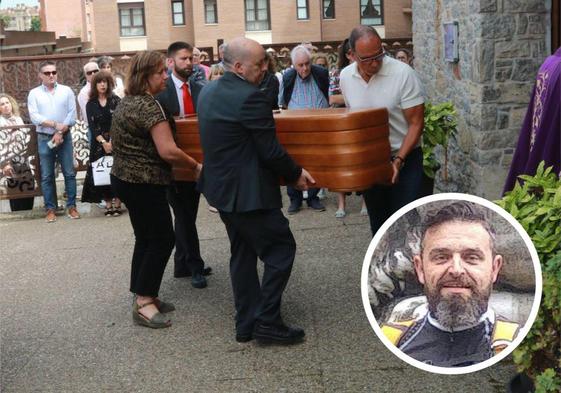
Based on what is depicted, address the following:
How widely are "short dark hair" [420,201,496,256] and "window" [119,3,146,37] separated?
5007cm

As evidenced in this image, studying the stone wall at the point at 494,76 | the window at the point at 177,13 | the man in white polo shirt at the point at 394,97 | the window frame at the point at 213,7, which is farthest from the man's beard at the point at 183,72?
the window at the point at 177,13

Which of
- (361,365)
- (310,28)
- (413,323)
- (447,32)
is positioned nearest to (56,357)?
(361,365)

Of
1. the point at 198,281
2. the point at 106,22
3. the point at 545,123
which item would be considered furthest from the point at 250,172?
the point at 106,22

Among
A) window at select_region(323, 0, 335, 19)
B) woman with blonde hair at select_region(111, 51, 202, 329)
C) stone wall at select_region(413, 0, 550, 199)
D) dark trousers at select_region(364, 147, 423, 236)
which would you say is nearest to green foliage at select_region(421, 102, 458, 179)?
stone wall at select_region(413, 0, 550, 199)

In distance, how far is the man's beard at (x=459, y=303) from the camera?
113 inches

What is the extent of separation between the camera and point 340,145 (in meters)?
5.25

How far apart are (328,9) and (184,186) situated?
42796 millimetres

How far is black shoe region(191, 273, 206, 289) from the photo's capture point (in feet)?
24.4

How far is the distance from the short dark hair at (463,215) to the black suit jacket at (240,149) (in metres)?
2.60

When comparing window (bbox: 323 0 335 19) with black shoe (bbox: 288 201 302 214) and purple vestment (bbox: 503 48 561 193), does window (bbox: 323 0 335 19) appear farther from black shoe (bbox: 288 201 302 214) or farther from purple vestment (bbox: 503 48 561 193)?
purple vestment (bbox: 503 48 561 193)

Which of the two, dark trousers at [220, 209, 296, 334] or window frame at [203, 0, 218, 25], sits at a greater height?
window frame at [203, 0, 218, 25]

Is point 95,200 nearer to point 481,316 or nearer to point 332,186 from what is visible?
point 332,186

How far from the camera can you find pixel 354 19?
48750 mm

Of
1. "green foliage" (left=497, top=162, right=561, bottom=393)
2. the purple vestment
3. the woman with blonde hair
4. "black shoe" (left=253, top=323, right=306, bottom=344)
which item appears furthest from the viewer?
the woman with blonde hair
